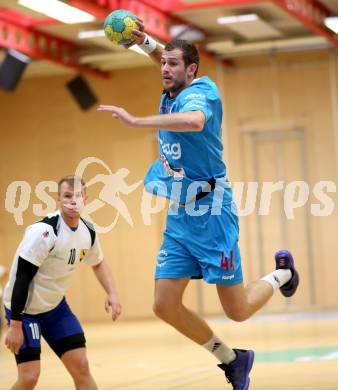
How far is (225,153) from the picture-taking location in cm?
1669

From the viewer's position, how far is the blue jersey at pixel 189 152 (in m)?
5.70

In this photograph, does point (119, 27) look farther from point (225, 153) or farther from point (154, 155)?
point (154, 155)

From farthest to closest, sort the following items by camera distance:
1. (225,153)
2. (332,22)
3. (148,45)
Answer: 1. (225,153)
2. (332,22)
3. (148,45)

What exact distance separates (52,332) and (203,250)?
116 centimetres

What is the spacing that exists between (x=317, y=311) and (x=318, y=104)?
12.1 feet

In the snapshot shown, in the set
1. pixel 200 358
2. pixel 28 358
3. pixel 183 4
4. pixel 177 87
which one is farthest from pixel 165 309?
pixel 183 4

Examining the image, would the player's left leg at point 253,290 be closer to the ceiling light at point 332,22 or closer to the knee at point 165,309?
the knee at point 165,309

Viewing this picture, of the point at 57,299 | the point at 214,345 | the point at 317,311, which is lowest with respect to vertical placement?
the point at 317,311

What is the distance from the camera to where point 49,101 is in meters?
17.8

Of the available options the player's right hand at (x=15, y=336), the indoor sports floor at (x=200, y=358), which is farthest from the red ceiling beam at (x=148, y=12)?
the player's right hand at (x=15, y=336)

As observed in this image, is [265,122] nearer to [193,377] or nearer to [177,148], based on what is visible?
[193,377]

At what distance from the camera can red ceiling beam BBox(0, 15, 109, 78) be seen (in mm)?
13570

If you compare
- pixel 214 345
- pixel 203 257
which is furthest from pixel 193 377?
pixel 203 257

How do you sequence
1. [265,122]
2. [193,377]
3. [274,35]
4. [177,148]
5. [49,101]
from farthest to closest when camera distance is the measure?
[49,101]
[265,122]
[274,35]
[193,377]
[177,148]
